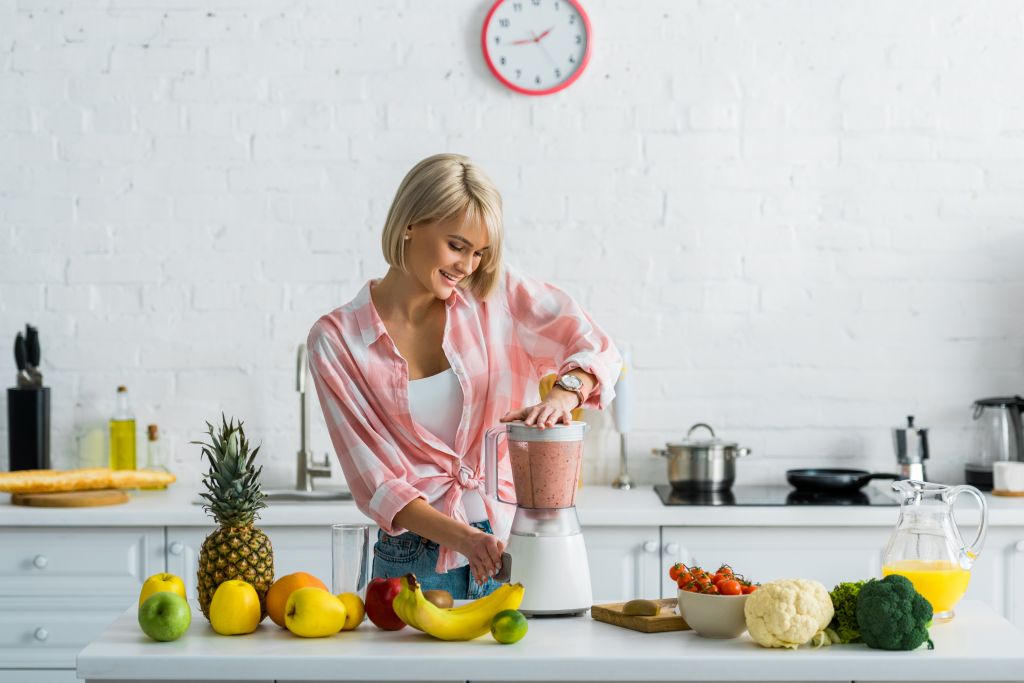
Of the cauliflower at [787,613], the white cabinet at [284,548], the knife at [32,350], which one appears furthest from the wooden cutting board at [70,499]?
the cauliflower at [787,613]

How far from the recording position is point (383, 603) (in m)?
1.76

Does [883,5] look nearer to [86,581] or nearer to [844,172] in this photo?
[844,172]

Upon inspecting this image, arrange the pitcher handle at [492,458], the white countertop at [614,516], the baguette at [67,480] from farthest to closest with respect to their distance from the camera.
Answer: the baguette at [67,480] → the white countertop at [614,516] → the pitcher handle at [492,458]

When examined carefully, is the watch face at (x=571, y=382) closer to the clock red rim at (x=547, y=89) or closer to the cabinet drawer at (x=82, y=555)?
the cabinet drawer at (x=82, y=555)

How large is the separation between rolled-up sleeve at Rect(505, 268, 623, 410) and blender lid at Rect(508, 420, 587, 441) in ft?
0.71

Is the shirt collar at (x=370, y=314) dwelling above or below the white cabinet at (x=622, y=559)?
above

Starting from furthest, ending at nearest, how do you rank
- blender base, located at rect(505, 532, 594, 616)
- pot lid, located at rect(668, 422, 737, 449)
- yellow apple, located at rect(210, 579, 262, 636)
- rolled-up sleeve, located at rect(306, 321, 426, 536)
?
1. pot lid, located at rect(668, 422, 737, 449)
2. rolled-up sleeve, located at rect(306, 321, 426, 536)
3. blender base, located at rect(505, 532, 594, 616)
4. yellow apple, located at rect(210, 579, 262, 636)

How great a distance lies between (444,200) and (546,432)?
1.54ft

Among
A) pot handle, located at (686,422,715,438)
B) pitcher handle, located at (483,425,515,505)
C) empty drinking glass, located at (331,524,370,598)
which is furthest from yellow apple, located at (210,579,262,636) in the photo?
pot handle, located at (686,422,715,438)

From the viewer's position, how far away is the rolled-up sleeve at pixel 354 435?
6.74ft

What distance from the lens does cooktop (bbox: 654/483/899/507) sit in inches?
123

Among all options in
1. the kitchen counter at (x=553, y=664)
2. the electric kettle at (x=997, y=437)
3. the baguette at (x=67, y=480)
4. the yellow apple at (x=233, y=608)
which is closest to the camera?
the kitchen counter at (x=553, y=664)

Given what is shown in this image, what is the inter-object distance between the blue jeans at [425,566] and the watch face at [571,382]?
352 mm

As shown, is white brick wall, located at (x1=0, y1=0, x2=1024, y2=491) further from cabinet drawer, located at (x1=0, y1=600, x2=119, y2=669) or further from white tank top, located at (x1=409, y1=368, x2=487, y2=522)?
white tank top, located at (x1=409, y1=368, x2=487, y2=522)
